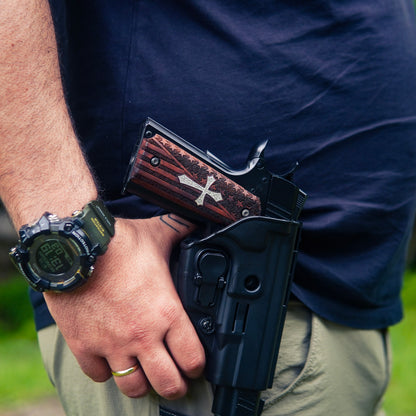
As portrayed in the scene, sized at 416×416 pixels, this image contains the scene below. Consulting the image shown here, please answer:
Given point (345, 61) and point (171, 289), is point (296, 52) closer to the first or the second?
point (345, 61)

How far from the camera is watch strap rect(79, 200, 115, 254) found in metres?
1.15

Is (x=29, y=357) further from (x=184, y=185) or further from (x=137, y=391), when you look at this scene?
(x=184, y=185)

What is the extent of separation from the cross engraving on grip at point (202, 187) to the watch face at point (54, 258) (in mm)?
285

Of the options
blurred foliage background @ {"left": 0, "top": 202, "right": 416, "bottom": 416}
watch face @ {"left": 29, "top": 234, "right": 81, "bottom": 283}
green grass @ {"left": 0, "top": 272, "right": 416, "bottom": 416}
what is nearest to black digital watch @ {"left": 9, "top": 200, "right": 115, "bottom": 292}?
watch face @ {"left": 29, "top": 234, "right": 81, "bottom": 283}

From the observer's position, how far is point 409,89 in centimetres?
158

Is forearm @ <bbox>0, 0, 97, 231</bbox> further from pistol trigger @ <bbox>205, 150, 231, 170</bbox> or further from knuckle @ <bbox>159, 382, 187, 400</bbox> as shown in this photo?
knuckle @ <bbox>159, 382, 187, 400</bbox>

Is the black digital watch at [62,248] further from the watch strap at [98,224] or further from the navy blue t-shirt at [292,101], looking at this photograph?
the navy blue t-shirt at [292,101]

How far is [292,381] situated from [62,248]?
713mm

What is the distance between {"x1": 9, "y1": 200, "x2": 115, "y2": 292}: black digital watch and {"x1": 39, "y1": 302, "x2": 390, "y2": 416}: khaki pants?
0.31 metres

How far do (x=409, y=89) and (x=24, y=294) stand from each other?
513cm

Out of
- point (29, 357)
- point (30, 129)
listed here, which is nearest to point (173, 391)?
point (30, 129)

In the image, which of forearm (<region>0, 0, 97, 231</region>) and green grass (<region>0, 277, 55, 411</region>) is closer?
forearm (<region>0, 0, 97, 231</region>)

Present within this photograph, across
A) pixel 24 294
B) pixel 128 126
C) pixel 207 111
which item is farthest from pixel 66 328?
pixel 24 294

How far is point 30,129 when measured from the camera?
1159mm
